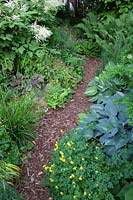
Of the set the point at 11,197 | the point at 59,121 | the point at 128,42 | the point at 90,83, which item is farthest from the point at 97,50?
the point at 11,197

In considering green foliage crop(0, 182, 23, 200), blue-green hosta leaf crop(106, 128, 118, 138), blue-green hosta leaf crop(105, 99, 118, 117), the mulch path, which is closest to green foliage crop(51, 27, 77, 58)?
the mulch path

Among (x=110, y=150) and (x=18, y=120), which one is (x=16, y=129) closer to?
(x=18, y=120)

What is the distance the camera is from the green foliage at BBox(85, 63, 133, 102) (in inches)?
180

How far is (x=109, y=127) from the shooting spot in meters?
3.77

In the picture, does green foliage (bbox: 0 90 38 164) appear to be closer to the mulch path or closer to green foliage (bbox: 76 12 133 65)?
the mulch path

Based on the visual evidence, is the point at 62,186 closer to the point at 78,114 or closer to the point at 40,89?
the point at 78,114

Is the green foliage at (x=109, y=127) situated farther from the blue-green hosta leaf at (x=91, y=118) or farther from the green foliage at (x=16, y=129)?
the green foliage at (x=16, y=129)

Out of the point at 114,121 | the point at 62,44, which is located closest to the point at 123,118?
the point at 114,121

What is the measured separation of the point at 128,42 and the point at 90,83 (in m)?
1.08

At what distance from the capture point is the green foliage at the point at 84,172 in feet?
11.5

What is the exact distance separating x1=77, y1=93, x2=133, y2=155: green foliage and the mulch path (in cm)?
52

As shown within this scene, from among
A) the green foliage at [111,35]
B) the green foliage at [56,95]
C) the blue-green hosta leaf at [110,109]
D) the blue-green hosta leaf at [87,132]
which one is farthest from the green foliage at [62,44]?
the blue-green hosta leaf at [87,132]

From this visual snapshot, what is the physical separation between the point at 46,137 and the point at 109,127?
1.09 m

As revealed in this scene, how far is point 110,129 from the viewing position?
148 inches
